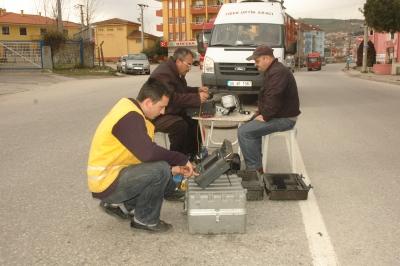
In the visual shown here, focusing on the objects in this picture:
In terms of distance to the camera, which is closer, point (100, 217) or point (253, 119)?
point (100, 217)

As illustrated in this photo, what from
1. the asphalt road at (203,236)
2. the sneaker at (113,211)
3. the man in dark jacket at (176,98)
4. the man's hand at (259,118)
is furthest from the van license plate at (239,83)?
the sneaker at (113,211)

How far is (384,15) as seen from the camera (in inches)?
1257

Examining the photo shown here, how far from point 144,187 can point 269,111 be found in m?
2.39

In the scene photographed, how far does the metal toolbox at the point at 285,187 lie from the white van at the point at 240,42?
7617 mm

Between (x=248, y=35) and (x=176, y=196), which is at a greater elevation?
(x=248, y=35)

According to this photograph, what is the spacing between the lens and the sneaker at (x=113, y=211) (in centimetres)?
469

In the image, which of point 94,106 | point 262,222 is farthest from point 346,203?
point 94,106

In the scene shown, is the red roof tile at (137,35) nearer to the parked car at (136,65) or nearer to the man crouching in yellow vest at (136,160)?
the parked car at (136,65)

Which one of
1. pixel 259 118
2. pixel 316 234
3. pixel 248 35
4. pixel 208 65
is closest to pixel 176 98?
pixel 259 118

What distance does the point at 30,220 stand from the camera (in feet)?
15.7

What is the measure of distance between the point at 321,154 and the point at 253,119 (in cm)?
199

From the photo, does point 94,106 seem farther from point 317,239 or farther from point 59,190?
point 317,239

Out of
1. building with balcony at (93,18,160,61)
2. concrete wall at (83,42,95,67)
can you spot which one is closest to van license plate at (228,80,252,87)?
concrete wall at (83,42,95,67)

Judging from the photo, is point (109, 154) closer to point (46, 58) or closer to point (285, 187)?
point (285, 187)
